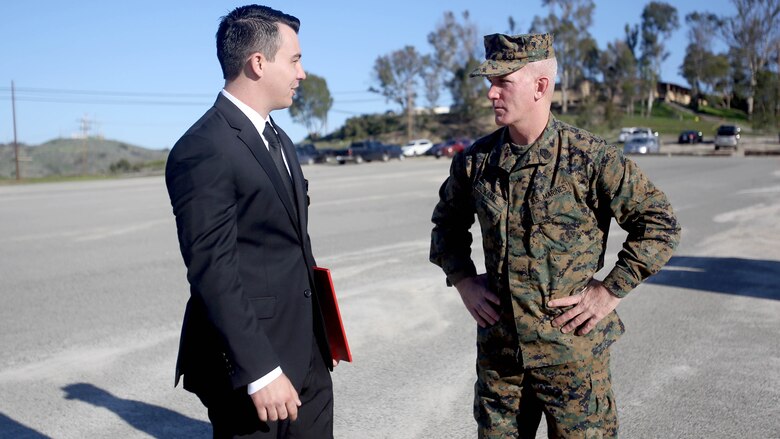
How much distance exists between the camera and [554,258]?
2.64m

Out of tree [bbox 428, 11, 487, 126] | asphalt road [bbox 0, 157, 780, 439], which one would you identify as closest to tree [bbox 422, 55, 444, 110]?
tree [bbox 428, 11, 487, 126]

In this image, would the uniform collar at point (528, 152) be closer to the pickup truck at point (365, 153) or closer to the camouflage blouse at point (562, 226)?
the camouflage blouse at point (562, 226)

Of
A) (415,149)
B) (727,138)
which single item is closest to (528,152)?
(727,138)

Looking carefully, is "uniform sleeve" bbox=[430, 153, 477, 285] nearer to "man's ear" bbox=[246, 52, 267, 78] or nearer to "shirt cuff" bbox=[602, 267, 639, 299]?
"shirt cuff" bbox=[602, 267, 639, 299]

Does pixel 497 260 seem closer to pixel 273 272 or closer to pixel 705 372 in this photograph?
pixel 273 272

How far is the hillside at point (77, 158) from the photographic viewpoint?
180 feet

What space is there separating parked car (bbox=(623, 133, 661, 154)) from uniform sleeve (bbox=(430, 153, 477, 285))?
43893 mm

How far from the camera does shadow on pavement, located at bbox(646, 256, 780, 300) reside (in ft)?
25.5

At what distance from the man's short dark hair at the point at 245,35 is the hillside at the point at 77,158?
50255mm

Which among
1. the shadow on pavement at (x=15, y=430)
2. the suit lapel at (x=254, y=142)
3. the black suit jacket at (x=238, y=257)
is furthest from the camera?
the shadow on pavement at (x=15, y=430)

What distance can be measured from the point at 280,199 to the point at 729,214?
13.3 metres

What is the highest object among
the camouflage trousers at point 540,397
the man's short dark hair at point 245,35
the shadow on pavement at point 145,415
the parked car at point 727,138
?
the man's short dark hair at point 245,35

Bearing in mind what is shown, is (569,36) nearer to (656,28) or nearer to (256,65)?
(656,28)

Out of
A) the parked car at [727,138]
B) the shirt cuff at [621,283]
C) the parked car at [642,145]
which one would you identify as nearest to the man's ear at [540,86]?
the shirt cuff at [621,283]
